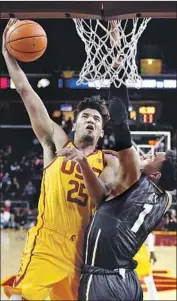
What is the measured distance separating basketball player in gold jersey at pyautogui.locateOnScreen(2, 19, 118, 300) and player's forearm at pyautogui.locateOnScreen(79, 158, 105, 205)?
0.18 feet

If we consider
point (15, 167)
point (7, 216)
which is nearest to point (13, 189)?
point (15, 167)

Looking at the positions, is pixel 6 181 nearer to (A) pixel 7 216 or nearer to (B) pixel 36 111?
(B) pixel 36 111

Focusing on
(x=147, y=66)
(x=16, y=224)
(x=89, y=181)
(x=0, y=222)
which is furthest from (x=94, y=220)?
(x=0, y=222)

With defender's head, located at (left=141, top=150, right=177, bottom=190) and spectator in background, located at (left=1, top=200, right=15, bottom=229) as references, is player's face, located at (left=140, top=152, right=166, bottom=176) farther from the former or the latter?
spectator in background, located at (left=1, top=200, right=15, bottom=229)

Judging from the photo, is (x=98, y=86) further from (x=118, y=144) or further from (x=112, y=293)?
(x=112, y=293)

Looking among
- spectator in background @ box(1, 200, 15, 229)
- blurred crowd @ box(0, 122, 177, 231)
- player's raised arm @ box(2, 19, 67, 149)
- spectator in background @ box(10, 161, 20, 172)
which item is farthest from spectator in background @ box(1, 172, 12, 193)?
player's raised arm @ box(2, 19, 67, 149)

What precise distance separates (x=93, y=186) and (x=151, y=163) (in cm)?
38

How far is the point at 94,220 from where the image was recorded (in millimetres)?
3213

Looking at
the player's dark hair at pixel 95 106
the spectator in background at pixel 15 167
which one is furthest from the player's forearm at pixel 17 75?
the spectator in background at pixel 15 167

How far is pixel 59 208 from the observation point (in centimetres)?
333

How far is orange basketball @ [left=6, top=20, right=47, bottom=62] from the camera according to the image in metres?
3.13

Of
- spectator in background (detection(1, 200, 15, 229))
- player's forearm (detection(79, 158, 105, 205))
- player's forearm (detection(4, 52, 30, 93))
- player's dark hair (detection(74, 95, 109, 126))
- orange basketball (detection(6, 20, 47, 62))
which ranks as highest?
orange basketball (detection(6, 20, 47, 62))

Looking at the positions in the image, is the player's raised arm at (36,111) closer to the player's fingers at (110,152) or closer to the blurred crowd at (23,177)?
the blurred crowd at (23,177)

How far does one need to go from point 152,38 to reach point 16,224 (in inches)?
227
